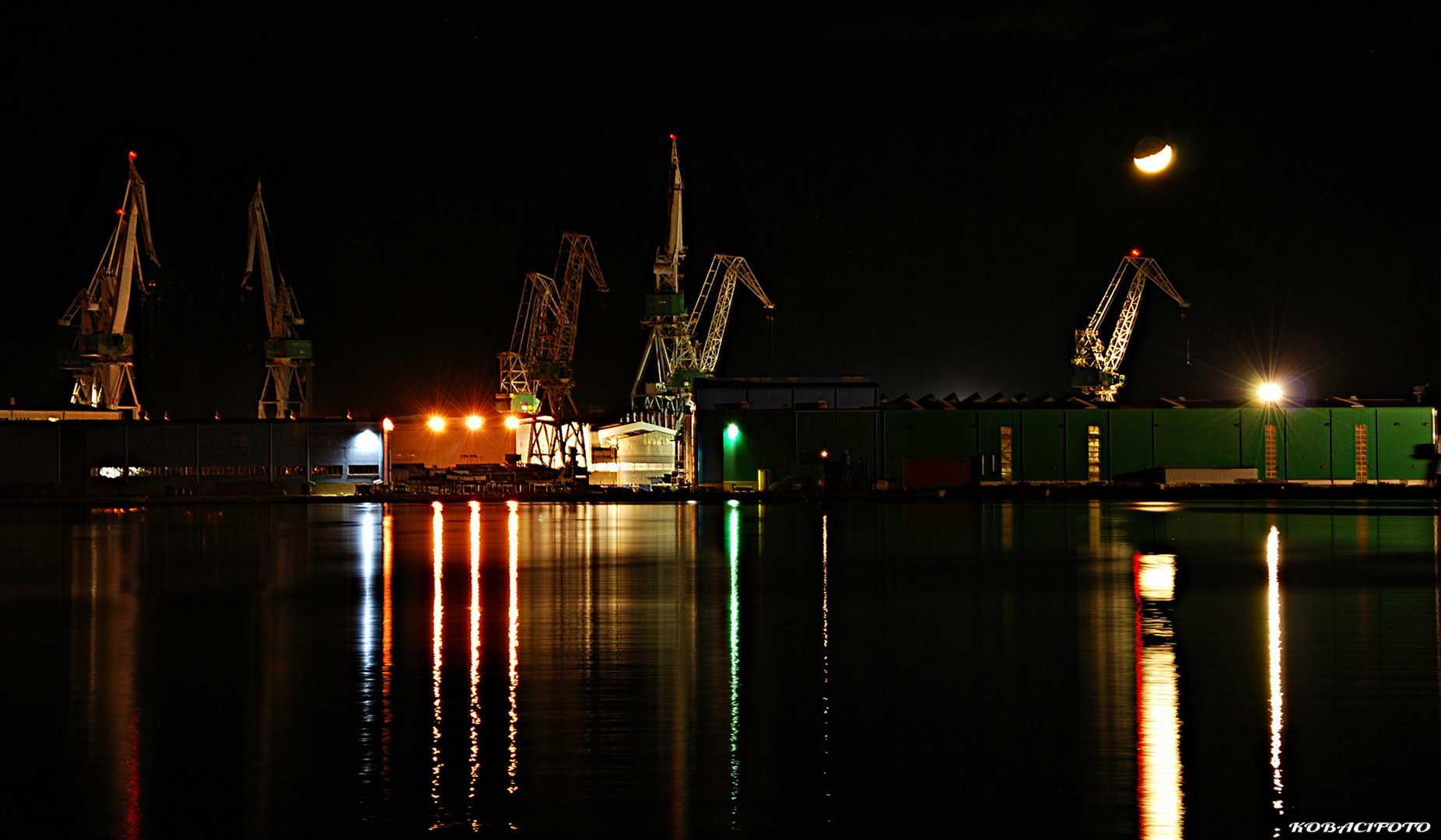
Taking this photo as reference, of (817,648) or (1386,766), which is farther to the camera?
(817,648)

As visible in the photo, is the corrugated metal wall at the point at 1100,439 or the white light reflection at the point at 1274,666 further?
the corrugated metal wall at the point at 1100,439

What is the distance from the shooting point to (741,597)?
16.0 meters

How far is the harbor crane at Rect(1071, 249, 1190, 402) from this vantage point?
94.1m

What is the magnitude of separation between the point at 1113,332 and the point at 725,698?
93101 millimetres

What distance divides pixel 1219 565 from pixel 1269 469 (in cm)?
4355

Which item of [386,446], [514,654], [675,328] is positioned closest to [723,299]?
[675,328]

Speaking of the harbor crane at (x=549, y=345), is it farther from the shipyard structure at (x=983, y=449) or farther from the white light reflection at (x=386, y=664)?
the white light reflection at (x=386, y=664)

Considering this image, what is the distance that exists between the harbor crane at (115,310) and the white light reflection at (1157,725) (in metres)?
87.5

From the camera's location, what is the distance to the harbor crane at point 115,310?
8600cm

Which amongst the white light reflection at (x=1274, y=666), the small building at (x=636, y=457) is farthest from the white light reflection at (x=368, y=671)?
the small building at (x=636, y=457)

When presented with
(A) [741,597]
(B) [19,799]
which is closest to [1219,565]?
(A) [741,597]

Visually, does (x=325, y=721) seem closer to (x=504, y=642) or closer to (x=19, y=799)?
(x=19, y=799)

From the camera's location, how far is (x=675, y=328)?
83688mm

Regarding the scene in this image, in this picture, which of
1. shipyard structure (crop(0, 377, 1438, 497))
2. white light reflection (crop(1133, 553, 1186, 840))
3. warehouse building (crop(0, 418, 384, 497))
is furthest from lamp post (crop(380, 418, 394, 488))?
white light reflection (crop(1133, 553, 1186, 840))
